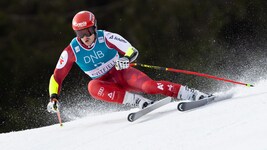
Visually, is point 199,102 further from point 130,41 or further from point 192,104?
point 130,41

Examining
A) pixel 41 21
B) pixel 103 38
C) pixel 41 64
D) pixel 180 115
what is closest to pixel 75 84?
pixel 41 64

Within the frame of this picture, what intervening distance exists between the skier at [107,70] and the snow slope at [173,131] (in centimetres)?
23

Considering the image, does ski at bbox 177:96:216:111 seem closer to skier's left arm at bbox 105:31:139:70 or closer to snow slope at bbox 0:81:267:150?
snow slope at bbox 0:81:267:150

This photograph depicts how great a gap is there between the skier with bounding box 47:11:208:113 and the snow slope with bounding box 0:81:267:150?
0.76 ft

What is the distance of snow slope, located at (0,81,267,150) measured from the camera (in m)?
4.49

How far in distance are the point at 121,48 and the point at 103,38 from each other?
8.1 inches

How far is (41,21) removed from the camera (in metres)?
20.2

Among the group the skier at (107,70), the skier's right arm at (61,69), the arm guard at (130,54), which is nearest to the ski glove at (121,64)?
the skier at (107,70)

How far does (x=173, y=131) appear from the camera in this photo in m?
5.12

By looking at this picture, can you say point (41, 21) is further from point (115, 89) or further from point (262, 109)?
point (262, 109)

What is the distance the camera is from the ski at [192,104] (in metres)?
5.90

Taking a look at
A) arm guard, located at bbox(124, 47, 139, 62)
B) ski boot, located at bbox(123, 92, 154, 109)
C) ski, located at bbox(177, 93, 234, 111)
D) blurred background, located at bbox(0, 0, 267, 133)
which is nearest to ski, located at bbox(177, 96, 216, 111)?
ski, located at bbox(177, 93, 234, 111)

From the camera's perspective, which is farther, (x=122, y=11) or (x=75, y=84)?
(x=122, y=11)

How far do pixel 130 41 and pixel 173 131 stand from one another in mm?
12407
